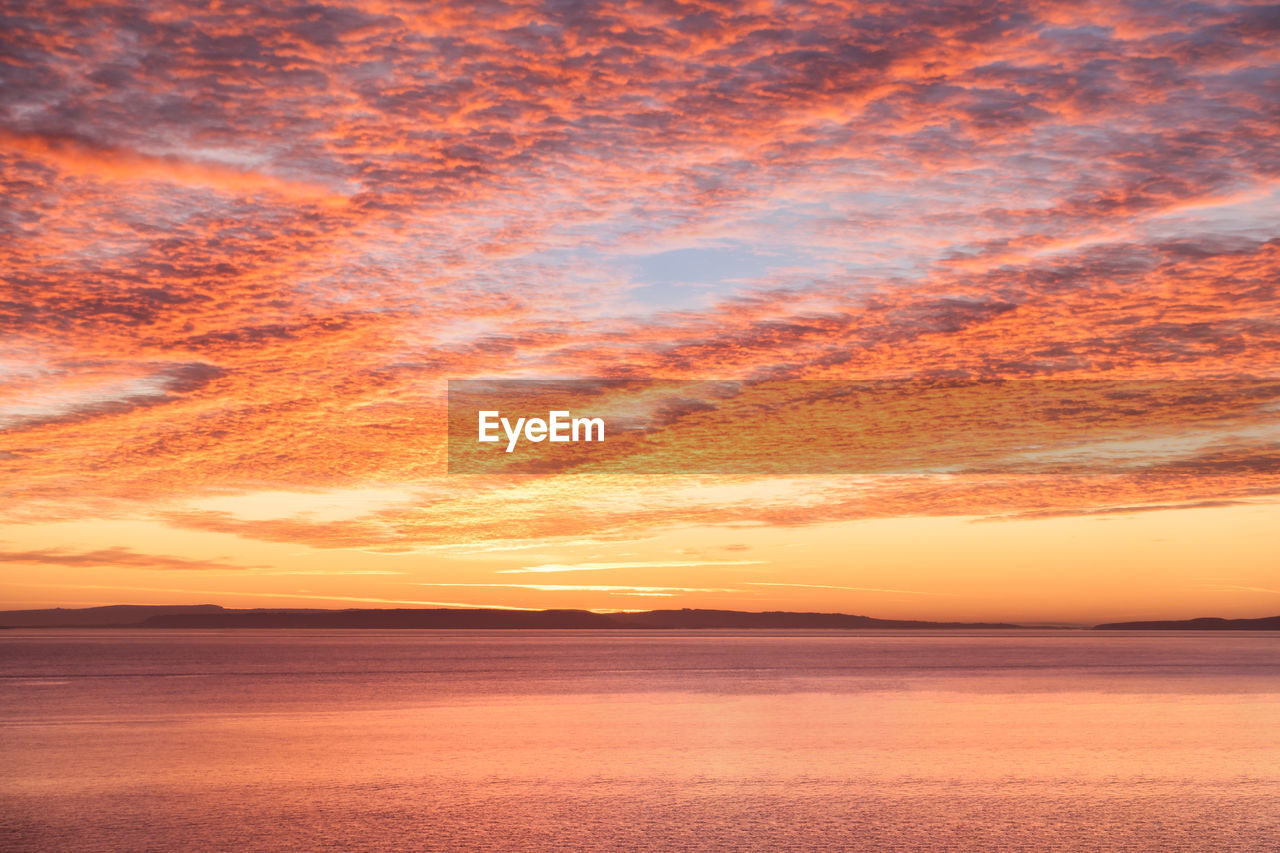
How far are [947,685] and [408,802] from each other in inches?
1538

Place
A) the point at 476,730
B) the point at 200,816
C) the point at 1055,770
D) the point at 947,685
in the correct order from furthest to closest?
the point at 947,685
the point at 476,730
the point at 1055,770
the point at 200,816

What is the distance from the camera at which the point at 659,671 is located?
68.4m

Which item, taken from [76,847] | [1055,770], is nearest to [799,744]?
[1055,770]

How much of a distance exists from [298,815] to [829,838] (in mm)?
8575

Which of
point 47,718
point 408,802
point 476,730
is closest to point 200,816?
point 408,802

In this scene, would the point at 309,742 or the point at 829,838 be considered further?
the point at 309,742

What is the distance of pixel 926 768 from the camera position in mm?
22266

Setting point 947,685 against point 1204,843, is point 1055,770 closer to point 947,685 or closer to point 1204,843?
point 1204,843

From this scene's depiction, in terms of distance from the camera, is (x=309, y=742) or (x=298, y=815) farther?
(x=309, y=742)

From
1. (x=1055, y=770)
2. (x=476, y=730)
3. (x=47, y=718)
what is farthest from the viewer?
(x=47, y=718)

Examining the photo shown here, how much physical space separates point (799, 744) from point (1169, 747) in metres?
8.80

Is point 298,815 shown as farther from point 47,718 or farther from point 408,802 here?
point 47,718

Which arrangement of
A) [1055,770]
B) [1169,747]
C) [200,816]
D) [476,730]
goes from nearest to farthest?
[200,816]
[1055,770]
[1169,747]
[476,730]

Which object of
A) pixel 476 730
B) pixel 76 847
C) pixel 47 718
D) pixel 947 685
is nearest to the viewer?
pixel 76 847
